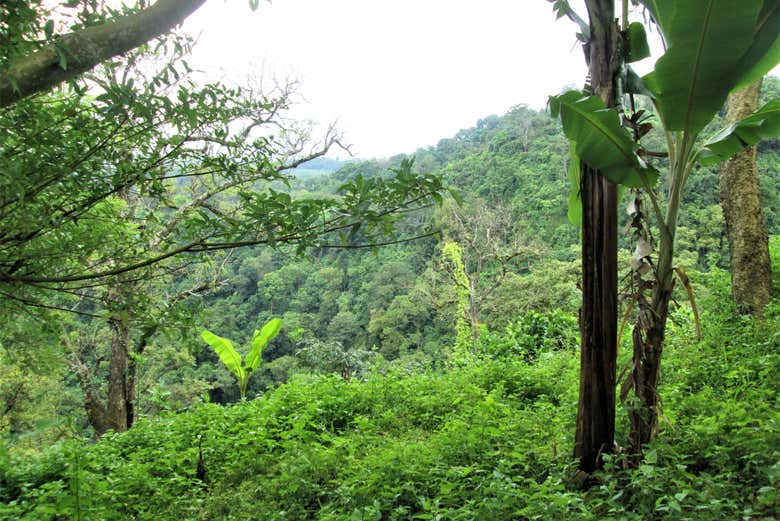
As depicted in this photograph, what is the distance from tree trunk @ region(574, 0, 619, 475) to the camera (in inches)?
98.7

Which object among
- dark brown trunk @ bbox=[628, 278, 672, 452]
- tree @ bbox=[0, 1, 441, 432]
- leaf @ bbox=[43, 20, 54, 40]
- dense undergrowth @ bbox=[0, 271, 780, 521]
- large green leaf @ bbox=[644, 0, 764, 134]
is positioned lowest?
dense undergrowth @ bbox=[0, 271, 780, 521]

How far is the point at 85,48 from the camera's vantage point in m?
1.30

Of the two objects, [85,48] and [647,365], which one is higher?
[85,48]

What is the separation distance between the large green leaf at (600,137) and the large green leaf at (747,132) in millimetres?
433

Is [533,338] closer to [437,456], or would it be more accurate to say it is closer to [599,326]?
[437,456]

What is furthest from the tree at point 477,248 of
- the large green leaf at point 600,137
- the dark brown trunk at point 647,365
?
the large green leaf at point 600,137

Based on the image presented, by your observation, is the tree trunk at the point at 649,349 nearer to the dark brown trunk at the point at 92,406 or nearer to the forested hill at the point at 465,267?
the dark brown trunk at the point at 92,406

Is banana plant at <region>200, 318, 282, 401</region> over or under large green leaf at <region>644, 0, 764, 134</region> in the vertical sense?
under

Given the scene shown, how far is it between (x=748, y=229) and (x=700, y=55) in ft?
10.5

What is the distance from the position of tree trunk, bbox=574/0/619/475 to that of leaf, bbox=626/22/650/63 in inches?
10.2

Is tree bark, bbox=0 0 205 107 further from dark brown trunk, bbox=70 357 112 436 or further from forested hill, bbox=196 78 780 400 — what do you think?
forested hill, bbox=196 78 780 400

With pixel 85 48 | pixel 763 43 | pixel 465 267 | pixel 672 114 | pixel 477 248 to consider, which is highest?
pixel 763 43

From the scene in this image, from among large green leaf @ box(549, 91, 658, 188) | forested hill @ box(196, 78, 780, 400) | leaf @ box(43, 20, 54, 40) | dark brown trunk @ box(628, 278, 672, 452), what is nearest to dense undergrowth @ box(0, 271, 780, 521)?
dark brown trunk @ box(628, 278, 672, 452)

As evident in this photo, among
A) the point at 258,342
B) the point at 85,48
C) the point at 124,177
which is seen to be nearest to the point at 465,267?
the point at 258,342
